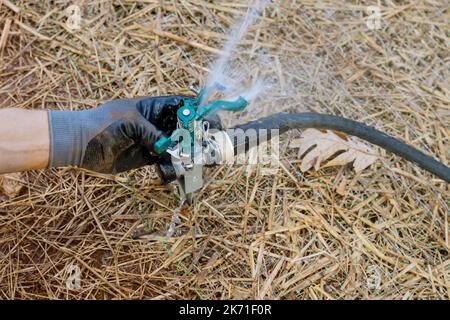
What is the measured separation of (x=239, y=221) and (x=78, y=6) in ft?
3.77

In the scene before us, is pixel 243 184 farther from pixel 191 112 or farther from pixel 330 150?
pixel 191 112

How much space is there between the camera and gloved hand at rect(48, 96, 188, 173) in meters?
1.57

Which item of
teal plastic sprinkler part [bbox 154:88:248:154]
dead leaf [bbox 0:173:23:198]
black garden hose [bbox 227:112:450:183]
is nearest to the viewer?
teal plastic sprinkler part [bbox 154:88:248:154]

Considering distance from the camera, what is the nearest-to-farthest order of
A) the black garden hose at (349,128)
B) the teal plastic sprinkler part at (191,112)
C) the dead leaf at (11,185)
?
the teal plastic sprinkler part at (191,112), the black garden hose at (349,128), the dead leaf at (11,185)

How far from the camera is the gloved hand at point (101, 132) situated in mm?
1570

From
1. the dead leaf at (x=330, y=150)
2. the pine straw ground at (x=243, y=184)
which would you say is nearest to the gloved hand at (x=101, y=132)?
the pine straw ground at (x=243, y=184)

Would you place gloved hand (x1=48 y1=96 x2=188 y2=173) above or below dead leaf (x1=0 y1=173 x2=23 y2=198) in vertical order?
above

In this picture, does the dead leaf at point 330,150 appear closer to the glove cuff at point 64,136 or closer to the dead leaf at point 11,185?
the glove cuff at point 64,136

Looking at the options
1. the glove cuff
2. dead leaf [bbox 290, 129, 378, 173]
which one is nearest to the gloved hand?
the glove cuff

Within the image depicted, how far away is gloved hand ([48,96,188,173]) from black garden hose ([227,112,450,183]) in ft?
1.03

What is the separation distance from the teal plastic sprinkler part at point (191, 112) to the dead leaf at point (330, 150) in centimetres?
47

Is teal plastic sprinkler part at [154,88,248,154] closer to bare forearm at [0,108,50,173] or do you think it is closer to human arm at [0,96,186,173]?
human arm at [0,96,186,173]

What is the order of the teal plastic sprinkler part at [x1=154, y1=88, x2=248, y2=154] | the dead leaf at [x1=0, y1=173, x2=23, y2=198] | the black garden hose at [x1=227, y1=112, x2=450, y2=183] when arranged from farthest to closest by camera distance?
the dead leaf at [x1=0, y1=173, x2=23, y2=198], the black garden hose at [x1=227, y1=112, x2=450, y2=183], the teal plastic sprinkler part at [x1=154, y1=88, x2=248, y2=154]

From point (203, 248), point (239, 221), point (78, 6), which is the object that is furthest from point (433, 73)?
point (78, 6)
